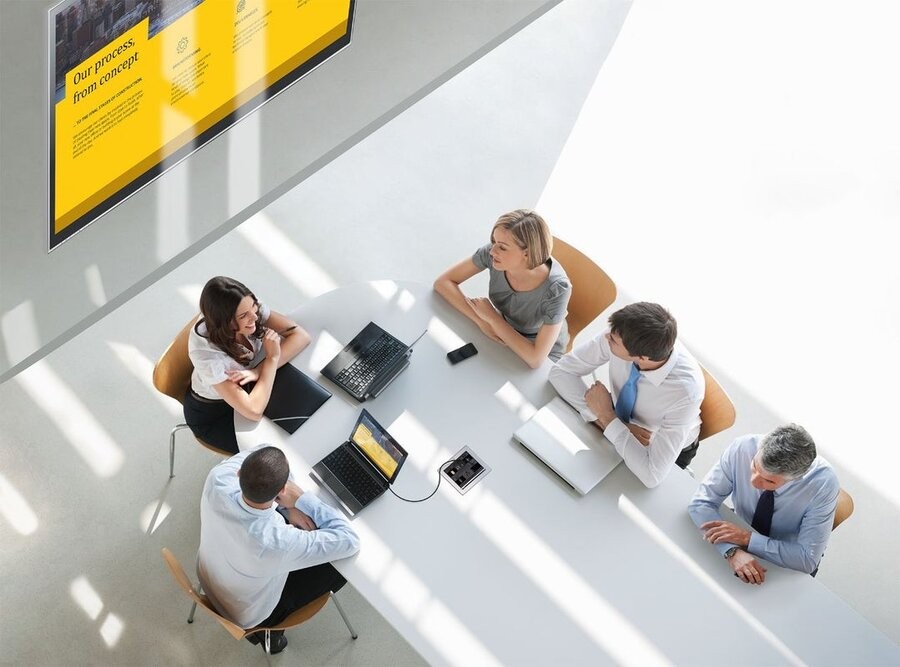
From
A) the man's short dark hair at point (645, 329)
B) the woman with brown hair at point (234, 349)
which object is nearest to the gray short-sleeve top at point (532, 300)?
the man's short dark hair at point (645, 329)

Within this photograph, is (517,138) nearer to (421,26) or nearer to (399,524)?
(421,26)

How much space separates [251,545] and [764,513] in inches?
74.5

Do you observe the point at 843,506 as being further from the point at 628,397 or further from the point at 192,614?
the point at 192,614

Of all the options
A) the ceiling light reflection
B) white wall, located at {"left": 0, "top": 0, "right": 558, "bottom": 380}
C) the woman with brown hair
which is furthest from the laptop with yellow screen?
the ceiling light reflection

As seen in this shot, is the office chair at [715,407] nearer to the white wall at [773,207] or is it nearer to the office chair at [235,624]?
the white wall at [773,207]

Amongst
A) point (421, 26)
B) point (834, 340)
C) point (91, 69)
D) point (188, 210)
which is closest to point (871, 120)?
point (834, 340)

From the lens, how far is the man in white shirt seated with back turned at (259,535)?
3.20 m

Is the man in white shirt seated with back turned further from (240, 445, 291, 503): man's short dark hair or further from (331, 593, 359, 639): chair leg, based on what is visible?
(331, 593, 359, 639): chair leg

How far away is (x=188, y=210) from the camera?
3.99 m

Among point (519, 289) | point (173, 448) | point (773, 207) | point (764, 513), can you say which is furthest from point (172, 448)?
point (773, 207)

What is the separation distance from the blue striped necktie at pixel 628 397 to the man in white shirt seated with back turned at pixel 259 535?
119cm

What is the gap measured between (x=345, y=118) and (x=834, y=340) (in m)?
2.98

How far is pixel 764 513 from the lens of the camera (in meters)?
3.70

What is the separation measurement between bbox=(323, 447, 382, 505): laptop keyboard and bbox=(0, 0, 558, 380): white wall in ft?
3.71
